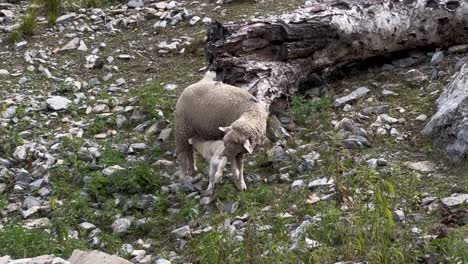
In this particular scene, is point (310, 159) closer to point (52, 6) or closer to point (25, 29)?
point (25, 29)

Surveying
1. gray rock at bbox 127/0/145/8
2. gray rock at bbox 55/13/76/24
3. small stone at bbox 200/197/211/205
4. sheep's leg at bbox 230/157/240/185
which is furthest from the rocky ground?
gray rock at bbox 127/0/145/8

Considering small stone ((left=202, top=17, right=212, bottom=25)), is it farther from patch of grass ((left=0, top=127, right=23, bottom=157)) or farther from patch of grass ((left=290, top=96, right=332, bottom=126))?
patch of grass ((left=0, top=127, right=23, bottom=157))

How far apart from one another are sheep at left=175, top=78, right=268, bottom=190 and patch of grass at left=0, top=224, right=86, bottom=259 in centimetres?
178

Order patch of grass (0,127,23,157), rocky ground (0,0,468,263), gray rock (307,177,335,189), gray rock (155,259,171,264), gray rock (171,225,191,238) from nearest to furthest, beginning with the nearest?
rocky ground (0,0,468,263) < gray rock (155,259,171,264) < gray rock (171,225,191,238) < gray rock (307,177,335,189) < patch of grass (0,127,23,157)

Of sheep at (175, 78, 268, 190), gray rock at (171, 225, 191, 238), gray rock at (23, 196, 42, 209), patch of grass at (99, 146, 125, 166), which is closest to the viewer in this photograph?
gray rock at (171, 225, 191, 238)

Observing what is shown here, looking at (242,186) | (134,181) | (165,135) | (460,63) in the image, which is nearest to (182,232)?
(242,186)

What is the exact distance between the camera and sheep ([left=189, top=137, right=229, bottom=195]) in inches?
331

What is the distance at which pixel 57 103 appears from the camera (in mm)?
11258

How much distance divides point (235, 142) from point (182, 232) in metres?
1.04

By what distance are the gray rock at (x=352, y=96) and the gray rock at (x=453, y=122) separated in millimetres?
1152

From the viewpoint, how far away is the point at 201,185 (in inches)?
350

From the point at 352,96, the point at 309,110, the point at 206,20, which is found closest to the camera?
the point at 309,110

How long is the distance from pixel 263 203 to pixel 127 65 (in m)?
4.96

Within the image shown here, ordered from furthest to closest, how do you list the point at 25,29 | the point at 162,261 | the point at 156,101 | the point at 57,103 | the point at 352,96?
the point at 25,29, the point at 57,103, the point at 156,101, the point at 352,96, the point at 162,261
